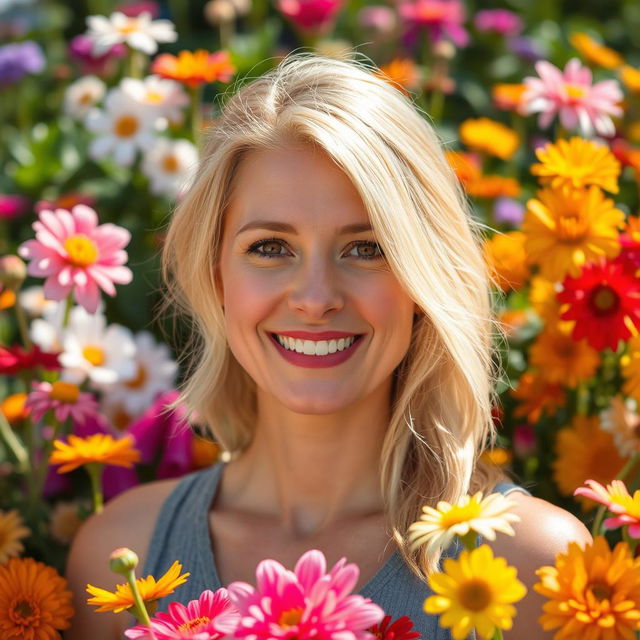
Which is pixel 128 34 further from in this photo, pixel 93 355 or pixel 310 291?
pixel 310 291

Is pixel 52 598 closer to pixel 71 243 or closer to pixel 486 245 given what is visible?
pixel 71 243

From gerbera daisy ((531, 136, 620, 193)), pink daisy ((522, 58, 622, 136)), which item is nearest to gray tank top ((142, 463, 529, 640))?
gerbera daisy ((531, 136, 620, 193))

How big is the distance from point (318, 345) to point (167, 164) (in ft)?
3.91

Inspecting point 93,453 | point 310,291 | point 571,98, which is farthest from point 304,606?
point 571,98

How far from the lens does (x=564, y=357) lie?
2.21m

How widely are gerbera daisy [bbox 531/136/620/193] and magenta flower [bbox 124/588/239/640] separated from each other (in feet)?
3.40

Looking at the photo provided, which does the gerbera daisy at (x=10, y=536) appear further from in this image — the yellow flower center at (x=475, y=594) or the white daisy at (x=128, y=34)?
the white daisy at (x=128, y=34)

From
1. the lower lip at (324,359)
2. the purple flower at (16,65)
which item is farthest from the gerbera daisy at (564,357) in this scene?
the purple flower at (16,65)

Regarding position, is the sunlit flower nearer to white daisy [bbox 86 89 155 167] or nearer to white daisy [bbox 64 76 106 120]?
white daisy [bbox 86 89 155 167]

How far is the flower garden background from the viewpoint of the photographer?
6.46 ft

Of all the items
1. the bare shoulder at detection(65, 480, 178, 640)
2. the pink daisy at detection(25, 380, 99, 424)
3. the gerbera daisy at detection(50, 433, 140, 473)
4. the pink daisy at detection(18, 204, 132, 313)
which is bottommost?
the bare shoulder at detection(65, 480, 178, 640)

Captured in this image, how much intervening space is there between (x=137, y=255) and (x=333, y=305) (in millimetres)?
1214

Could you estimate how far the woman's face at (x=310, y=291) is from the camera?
179cm

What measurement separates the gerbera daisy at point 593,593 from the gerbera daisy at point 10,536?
3.37 ft
